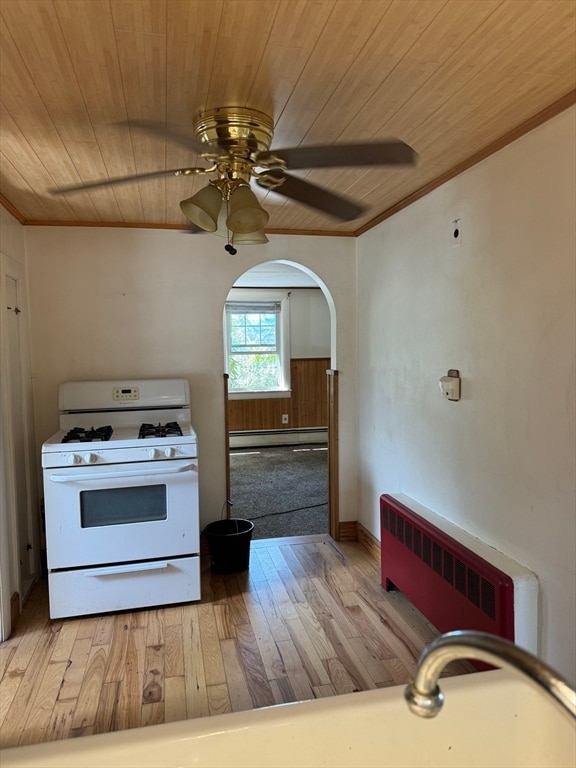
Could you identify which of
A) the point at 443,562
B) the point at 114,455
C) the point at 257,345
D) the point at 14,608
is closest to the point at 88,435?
the point at 114,455

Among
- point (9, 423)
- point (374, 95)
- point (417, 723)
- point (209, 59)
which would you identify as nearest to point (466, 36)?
point (374, 95)

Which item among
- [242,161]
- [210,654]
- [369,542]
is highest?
[242,161]

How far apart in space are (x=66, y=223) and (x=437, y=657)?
10.4 ft

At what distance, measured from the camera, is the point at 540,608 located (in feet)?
5.89

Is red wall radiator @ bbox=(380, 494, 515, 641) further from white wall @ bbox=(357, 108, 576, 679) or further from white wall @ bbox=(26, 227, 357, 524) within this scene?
white wall @ bbox=(26, 227, 357, 524)

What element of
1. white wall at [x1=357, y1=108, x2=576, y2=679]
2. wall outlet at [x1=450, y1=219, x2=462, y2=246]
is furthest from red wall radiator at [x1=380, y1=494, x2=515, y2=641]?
wall outlet at [x1=450, y1=219, x2=462, y2=246]

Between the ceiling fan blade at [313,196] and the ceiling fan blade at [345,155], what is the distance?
12 centimetres

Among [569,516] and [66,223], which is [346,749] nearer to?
[569,516]

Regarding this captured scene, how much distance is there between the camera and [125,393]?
3.14 metres

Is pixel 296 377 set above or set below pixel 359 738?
above

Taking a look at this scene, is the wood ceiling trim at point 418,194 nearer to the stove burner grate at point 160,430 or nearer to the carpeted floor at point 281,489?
the stove burner grate at point 160,430

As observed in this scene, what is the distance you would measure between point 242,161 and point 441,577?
1.91 meters

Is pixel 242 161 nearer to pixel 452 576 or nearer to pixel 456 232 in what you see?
pixel 456 232

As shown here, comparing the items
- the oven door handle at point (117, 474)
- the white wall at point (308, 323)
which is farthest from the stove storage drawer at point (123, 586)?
the white wall at point (308, 323)
